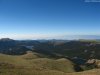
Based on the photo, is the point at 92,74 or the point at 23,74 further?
the point at 92,74

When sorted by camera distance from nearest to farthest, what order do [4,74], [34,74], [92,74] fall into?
[4,74] < [34,74] < [92,74]

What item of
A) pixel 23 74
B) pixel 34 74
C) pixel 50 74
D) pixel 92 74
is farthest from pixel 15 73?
pixel 92 74

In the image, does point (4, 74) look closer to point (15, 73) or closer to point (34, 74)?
point (15, 73)

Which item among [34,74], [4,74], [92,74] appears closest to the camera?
[4,74]

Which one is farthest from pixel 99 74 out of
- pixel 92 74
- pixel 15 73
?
pixel 15 73

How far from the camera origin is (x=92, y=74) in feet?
139

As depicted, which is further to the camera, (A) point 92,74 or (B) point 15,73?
(A) point 92,74

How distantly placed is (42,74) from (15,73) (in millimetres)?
5707

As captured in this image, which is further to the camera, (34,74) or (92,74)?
(92,74)

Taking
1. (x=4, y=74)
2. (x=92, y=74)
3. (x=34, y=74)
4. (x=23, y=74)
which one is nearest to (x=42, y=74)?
(x=34, y=74)

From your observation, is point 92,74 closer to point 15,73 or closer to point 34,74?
point 34,74

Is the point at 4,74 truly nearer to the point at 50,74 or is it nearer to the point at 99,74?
the point at 50,74

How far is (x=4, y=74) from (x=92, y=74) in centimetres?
Result: 1898

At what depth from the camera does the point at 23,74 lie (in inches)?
1503
